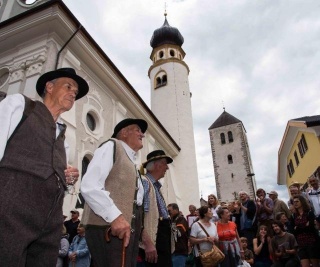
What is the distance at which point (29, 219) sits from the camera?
5.27 feet

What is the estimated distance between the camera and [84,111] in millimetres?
10406

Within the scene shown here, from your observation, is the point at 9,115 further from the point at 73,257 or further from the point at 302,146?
the point at 302,146

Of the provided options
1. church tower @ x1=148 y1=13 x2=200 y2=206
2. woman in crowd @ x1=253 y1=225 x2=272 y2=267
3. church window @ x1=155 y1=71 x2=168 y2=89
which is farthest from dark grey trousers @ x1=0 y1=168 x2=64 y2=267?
church window @ x1=155 y1=71 x2=168 y2=89

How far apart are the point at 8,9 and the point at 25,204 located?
1250cm

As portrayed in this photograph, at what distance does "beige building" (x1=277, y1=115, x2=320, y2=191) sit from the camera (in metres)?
18.3

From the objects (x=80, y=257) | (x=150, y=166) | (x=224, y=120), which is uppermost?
(x=224, y=120)

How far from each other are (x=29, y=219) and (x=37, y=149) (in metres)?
0.41

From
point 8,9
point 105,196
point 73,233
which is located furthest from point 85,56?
point 105,196

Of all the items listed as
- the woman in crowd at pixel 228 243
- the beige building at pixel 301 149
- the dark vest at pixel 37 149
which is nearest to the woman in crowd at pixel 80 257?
the woman in crowd at pixel 228 243

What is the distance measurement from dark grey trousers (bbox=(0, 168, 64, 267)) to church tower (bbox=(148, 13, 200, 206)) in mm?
17359

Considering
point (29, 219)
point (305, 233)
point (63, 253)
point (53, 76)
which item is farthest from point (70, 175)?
point (305, 233)

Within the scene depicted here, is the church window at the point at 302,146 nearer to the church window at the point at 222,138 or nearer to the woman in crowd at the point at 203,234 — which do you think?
the woman in crowd at the point at 203,234

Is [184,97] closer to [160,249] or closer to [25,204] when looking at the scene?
[160,249]

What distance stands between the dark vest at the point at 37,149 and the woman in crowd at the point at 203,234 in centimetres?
402
